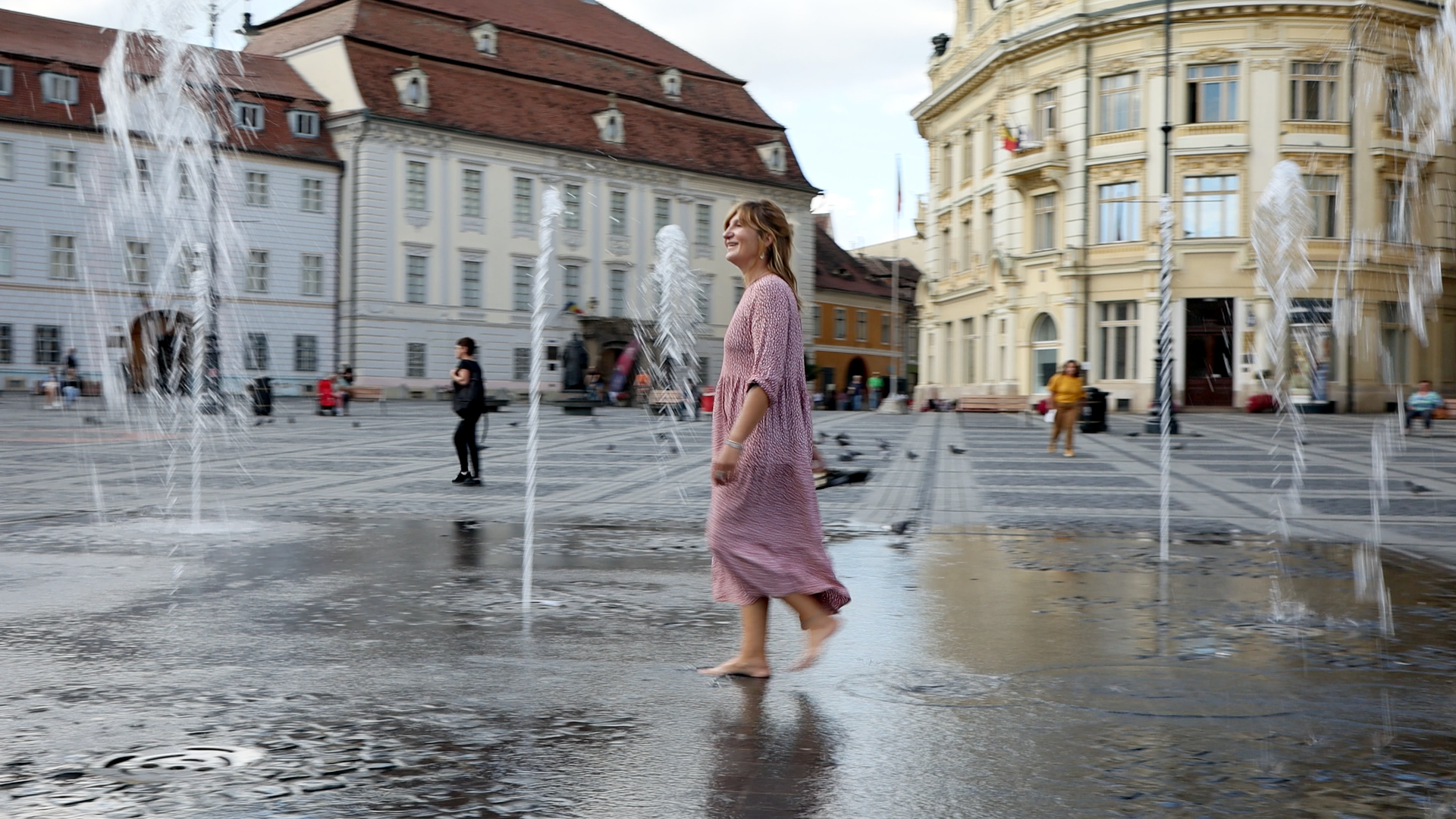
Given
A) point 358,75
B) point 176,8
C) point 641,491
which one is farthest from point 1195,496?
point 358,75

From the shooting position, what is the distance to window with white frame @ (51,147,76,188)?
50281 mm

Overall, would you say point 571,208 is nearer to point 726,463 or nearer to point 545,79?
point 545,79

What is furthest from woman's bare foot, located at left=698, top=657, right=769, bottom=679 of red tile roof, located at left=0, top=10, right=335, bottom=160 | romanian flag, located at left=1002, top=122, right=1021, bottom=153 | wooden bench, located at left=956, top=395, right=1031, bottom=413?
red tile roof, located at left=0, top=10, right=335, bottom=160

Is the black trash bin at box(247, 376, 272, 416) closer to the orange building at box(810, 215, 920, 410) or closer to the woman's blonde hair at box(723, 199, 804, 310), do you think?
the woman's blonde hair at box(723, 199, 804, 310)

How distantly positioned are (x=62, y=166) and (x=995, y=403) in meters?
34.4

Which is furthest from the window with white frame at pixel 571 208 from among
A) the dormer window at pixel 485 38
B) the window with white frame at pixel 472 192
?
the dormer window at pixel 485 38

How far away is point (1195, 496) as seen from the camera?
46.4 feet

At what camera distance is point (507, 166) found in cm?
5978

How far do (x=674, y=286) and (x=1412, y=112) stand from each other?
3958 centimetres

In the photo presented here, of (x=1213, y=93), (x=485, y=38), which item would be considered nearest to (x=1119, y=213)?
(x=1213, y=93)

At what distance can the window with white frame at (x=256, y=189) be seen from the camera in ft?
180

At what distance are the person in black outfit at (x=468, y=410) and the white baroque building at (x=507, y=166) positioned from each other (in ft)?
138

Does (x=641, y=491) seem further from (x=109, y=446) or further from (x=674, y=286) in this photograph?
(x=674, y=286)

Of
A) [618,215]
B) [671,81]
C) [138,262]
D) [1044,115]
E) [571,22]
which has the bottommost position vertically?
[138,262]
